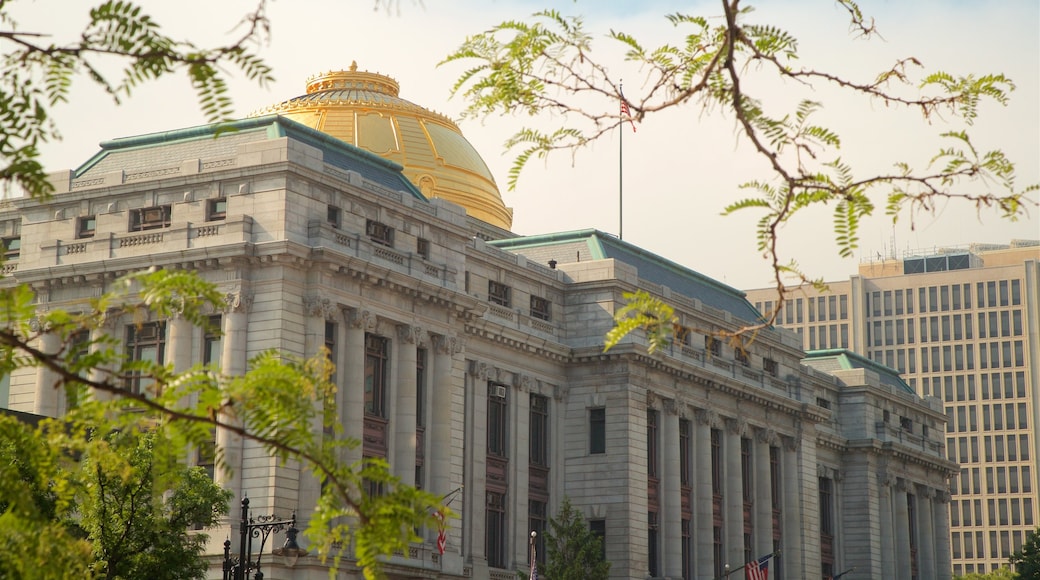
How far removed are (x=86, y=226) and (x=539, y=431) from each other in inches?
940

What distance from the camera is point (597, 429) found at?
75.1 meters

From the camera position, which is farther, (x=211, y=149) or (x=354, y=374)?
(x=211, y=149)

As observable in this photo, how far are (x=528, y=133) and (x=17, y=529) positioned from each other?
5.07 metres

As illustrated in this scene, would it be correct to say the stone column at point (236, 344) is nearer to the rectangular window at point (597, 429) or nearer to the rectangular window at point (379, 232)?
the rectangular window at point (379, 232)

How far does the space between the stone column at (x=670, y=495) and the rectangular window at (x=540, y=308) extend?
7806mm

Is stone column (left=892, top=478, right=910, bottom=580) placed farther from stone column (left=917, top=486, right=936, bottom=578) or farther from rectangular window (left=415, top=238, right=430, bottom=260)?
rectangular window (left=415, top=238, right=430, bottom=260)

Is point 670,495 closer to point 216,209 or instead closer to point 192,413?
point 216,209

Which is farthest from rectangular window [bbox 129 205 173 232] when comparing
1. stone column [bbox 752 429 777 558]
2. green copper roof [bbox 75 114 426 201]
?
stone column [bbox 752 429 777 558]

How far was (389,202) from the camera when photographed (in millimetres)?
61844

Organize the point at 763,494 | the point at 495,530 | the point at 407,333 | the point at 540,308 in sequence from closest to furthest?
the point at 407,333
the point at 495,530
the point at 540,308
the point at 763,494

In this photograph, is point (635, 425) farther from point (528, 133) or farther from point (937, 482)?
point (528, 133)

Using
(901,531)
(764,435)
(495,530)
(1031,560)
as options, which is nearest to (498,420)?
(495,530)

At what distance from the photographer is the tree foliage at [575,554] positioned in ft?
222

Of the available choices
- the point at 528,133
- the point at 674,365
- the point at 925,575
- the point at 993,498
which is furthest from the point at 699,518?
the point at 993,498
